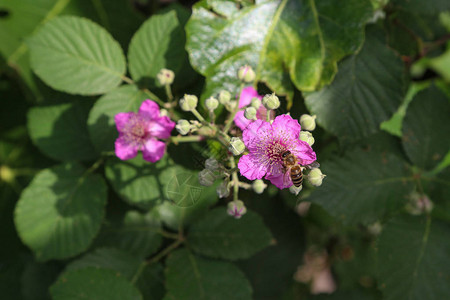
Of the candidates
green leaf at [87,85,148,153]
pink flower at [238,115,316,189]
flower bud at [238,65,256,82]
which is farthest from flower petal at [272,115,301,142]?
green leaf at [87,85,148,153]

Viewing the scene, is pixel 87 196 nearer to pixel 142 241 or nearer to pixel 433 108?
pixel 142 241

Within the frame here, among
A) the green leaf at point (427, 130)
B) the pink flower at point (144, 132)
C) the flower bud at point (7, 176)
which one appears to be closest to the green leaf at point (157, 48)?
the pink flower at point (144, 132)

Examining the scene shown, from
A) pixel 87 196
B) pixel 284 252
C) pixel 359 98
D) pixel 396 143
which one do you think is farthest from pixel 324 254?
pixel 87 196

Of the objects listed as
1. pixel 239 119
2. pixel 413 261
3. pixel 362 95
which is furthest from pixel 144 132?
pixel 413 261

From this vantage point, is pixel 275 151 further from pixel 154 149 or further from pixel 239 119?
pixel 154 149

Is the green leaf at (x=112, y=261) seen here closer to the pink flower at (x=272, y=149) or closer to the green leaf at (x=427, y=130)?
the pink flower at (x=272, y=149)
